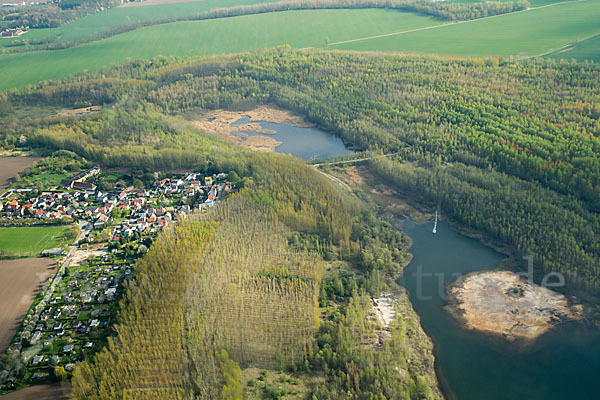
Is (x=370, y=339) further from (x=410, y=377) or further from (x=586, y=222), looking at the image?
(x=586, y=222)

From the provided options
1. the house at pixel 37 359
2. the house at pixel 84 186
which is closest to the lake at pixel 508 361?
the house at pixel 37 359

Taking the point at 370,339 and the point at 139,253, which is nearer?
the point at 370,339

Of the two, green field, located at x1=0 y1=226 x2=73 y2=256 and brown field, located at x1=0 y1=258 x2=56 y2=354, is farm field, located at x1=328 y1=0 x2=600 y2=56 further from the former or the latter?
brown field, located at x1=0 y1=258 x2=56 y2=354

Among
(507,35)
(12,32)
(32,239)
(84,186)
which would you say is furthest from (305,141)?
(12,32)

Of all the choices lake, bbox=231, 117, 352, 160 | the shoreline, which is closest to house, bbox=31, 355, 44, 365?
the shoreline

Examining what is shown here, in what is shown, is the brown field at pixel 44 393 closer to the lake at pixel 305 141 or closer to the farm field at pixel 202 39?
the lake at pixel 305 141

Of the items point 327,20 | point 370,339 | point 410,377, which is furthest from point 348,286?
point 327,20
